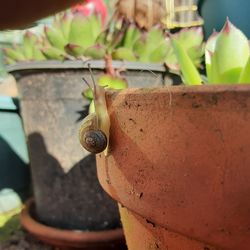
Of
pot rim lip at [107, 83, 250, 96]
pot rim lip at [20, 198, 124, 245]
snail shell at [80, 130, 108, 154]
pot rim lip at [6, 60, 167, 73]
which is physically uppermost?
pot rim lip at [107, 83, 250, 96]

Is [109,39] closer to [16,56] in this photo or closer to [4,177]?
[16,56]

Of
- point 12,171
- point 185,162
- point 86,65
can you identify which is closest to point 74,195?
point 86,65

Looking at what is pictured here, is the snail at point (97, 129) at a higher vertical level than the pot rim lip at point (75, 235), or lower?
higher

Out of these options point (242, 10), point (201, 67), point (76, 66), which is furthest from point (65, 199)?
point (242, 10)

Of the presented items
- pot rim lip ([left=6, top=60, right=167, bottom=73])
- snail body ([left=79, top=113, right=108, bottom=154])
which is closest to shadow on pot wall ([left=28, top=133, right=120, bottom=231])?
pot rim lip ([left=6, top=60, right=167, bottom=73])

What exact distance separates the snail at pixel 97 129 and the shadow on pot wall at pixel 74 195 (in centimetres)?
54

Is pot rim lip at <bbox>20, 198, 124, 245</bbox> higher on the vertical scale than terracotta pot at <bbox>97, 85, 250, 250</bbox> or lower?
lower

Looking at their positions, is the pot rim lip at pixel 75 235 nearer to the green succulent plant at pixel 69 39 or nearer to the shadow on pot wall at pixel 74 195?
the shadow on pot wall at pixel 74 195

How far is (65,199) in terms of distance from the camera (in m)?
1.05

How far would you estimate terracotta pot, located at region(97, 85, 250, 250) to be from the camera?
0.38 meters

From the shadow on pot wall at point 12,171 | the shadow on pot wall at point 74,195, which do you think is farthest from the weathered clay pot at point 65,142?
the shadow on pot wall at point 12,171

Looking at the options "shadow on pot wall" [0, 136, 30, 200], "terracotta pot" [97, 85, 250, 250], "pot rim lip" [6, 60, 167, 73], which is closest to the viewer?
"terracotta pot" [97, 85, 250, 250]

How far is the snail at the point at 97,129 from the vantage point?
47cm

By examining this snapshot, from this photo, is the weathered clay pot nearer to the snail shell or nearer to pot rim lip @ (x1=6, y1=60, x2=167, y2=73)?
pot rim lip @ (x1=6, y1=60, x2=167, y2=73)
